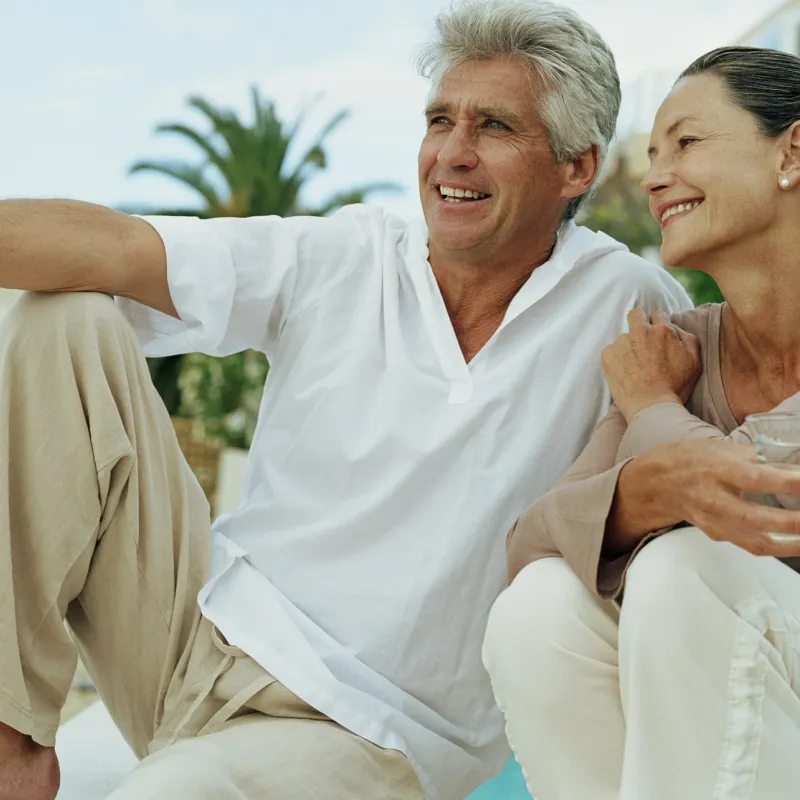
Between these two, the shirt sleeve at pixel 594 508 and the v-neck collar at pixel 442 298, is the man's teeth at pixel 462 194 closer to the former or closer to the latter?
the v-neck collar at pixel 442 298

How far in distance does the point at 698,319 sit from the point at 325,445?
821 mm

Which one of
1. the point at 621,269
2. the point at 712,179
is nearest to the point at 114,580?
the point at 621,269

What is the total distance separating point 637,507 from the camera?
1.81m

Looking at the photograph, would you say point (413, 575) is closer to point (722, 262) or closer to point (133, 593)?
point (133, 593)

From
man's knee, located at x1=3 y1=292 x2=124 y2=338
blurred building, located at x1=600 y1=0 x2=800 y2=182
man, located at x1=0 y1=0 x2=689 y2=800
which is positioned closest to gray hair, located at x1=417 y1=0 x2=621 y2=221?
man, located at x1=0 y1=0 x2=689 y2=800

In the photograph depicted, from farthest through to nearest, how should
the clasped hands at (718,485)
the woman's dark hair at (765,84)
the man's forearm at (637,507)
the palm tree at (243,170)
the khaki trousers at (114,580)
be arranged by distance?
the palm tree at (243,170), the woman's dark hair at (765,84), the khaki trousers at (114,580), the man's forearm at (637,507), the clasped hands at (718,485)

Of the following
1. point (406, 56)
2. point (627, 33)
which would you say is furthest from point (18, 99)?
point (406, 56)

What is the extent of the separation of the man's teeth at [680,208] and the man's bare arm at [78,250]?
103 cm

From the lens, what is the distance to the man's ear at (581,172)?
2.71 meters

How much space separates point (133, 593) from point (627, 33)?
35229 mm

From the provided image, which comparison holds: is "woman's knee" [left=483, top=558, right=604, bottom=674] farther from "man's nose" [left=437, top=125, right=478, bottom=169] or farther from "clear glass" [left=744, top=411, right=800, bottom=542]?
"man's nose" [left=437, top=125, right=478, bottom=169]

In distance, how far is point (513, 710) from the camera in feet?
6.08

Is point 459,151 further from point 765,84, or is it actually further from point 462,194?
point 765,84

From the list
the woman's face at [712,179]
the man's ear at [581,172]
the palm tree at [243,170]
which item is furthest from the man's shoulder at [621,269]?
the palm tree at [243,170]
